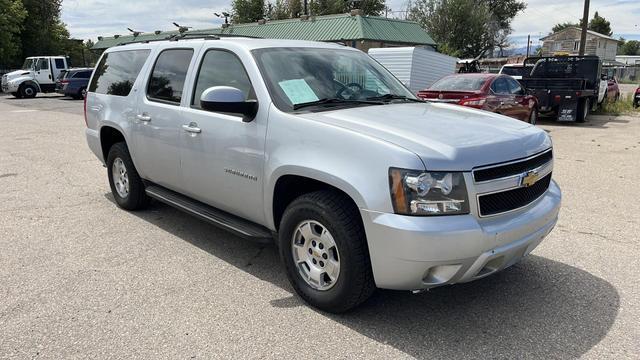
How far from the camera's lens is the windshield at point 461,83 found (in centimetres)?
1160

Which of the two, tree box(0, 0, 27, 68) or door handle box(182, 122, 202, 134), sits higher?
tree box(0, 0, 27, 68)

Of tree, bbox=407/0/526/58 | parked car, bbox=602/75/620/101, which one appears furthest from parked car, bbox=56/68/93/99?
tree, bbox=407/0/526/58

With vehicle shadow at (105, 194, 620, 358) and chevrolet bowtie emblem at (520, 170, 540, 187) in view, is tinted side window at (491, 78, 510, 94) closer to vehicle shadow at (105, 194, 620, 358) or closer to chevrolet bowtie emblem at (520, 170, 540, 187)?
vehicle shadow at (105, 194, 620, 358)

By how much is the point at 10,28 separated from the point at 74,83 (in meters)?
12.9

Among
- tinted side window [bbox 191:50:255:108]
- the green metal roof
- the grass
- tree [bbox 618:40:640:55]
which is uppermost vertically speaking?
tree [bbox 618:40:640:55]

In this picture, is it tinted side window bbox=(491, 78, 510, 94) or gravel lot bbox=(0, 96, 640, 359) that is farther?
tinted side window bbox=(491, 78, 510, 94)

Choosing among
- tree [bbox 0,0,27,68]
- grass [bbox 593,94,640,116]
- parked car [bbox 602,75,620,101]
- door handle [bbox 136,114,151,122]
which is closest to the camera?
door handle [bbox 136,114,151,122]

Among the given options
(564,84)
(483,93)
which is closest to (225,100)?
(483,93)

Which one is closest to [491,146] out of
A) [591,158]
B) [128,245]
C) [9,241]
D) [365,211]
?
[365,211]

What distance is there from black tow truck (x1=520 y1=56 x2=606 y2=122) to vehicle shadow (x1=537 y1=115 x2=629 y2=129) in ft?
0.89

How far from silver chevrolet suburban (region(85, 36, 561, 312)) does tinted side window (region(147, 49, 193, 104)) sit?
0.06 feet

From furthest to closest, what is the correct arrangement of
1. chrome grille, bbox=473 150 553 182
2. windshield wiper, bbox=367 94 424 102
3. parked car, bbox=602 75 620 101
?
1. parked car, bbox=602 75 620 101
2. windshield wiper, bbox=367 94 424 102
3. chrome grille, bbox=473 150 553 182

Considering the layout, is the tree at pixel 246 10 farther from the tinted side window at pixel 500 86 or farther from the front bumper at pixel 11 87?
the tinted side window at pixel 500 86

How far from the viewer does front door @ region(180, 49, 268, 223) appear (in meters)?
3.67
